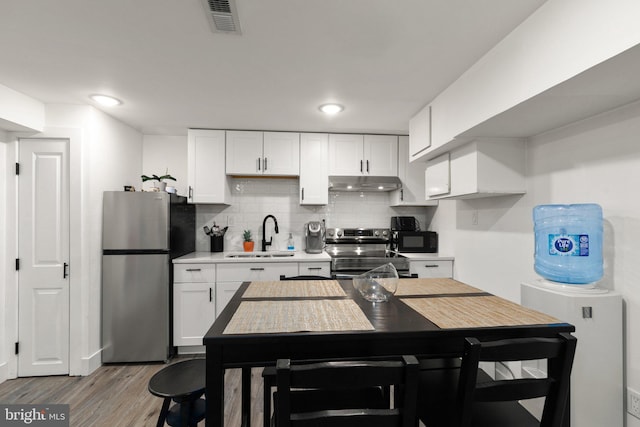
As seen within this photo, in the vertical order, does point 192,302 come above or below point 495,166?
below

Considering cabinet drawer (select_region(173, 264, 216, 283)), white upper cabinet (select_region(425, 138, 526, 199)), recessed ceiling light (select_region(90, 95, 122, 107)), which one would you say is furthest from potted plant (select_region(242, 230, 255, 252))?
white upper cabinet (select_region(425, 138, 526, 199))

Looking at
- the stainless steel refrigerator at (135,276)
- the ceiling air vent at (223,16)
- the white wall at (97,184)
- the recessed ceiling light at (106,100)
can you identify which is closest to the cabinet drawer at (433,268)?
the stainless steel refrigerator at (135,276)

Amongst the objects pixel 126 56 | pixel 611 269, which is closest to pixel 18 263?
pixel 126 56

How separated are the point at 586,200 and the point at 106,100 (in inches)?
138

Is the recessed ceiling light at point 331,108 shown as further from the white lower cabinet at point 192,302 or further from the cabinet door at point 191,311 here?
the cabinet door at point 191,311

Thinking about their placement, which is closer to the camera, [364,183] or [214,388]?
[214,388]

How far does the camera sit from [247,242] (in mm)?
3631

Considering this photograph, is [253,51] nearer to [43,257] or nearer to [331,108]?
[331,108]

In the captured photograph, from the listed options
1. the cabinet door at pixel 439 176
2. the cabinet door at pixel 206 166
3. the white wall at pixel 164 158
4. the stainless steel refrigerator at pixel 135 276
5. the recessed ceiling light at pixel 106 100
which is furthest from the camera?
the white wall at pixel 164 158

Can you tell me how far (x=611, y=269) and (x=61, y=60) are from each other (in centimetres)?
343

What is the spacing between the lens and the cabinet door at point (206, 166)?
3.35 meters

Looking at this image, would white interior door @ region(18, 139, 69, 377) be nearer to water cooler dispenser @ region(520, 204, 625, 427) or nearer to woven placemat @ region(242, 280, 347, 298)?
woven placemat @ region(242, 280, 347, 298)

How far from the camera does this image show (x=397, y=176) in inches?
141

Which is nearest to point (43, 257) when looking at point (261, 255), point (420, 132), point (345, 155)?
point (261, 255)
